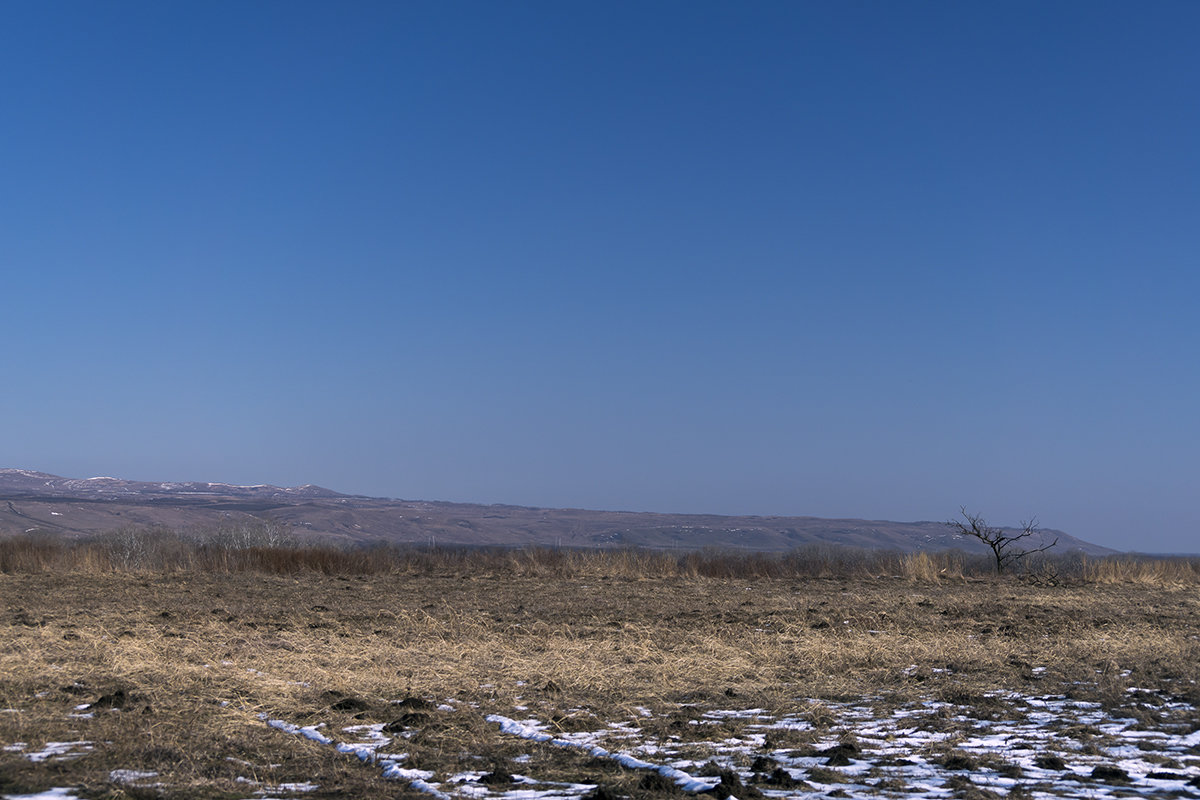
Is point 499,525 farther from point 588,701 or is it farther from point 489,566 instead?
point 588,701

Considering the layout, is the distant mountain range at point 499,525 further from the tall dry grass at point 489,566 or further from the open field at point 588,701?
the open field at point 588,701

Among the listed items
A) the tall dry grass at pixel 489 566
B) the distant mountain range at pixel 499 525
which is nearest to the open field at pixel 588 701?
the tall dry grass at pixel 489 566

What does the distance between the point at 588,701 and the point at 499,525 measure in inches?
6249

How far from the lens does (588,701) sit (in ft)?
30.0

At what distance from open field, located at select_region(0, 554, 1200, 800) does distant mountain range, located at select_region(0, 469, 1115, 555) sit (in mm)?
103770

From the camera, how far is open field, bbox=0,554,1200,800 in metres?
5.95

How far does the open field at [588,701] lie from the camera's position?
595cm

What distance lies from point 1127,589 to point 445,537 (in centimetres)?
12472

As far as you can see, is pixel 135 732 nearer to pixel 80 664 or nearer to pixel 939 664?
pixel 80 664

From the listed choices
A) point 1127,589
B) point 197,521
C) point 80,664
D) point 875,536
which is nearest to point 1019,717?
point 80,664

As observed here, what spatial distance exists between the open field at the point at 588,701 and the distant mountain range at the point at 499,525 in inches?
4085

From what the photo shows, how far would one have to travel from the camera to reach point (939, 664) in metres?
11.5

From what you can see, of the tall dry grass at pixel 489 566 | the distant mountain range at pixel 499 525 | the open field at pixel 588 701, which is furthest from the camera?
the distant mountain range at pixel 499 525

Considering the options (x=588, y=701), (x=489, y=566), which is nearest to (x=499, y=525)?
(x=489, y=566)
